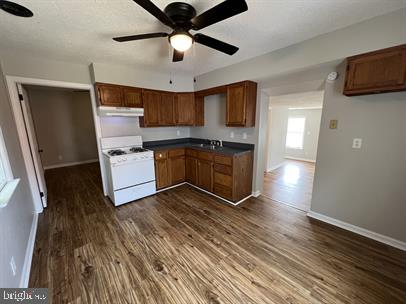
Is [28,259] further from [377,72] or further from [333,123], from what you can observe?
[377,72]

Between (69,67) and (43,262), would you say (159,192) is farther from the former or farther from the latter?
(69,67)

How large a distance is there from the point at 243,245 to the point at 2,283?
86.2 inches

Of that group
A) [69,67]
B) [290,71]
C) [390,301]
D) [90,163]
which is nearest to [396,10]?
[290,71]

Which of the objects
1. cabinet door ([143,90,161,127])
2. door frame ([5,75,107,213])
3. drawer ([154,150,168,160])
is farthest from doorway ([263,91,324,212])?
door frame ([5,75,107,213])

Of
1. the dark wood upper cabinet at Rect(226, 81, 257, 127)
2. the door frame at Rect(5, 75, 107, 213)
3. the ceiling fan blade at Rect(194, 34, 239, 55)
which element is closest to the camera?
the ceiling fan blade at Rect(194, 34, 239, 55)

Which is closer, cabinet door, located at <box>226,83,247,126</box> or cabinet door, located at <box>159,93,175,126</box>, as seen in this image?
cabinet door, located at <box>226,83,247,126</box>

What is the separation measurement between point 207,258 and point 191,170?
7.11 feet

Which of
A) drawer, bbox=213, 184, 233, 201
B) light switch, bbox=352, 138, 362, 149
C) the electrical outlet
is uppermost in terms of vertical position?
light switch, bbox=352, 138, 362, 149

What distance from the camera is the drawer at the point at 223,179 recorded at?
10.1 ft

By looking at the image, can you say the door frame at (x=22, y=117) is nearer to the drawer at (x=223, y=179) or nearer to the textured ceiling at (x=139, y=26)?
the textured ceiling at (x=139, y=26)

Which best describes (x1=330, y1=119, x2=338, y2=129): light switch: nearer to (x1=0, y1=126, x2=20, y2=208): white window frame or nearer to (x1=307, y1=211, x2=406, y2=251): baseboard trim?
(x1=307, y1=211, x2=406, y2=251): baseboard trim

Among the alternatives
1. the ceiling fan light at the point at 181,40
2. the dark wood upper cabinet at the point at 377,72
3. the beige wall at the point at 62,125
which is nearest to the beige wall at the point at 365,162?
the dark wood upper cabinet at the point at 377,72

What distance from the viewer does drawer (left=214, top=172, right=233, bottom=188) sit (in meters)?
3.09

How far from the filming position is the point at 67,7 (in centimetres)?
153
